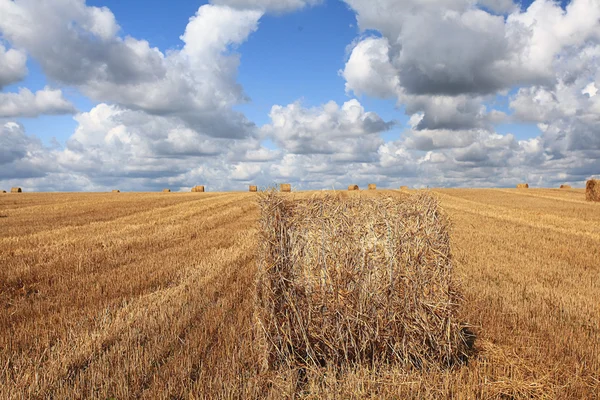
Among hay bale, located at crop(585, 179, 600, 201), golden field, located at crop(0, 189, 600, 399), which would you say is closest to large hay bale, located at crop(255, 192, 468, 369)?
golden field, located at crop(0, 189, 600, 399)

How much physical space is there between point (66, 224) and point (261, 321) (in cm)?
1575

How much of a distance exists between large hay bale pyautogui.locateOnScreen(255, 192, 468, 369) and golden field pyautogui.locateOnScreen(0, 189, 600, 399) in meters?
0.29

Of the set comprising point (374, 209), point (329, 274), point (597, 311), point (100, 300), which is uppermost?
point (374, 209)

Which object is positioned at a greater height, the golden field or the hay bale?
the hay bale

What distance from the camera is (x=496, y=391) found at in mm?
4594

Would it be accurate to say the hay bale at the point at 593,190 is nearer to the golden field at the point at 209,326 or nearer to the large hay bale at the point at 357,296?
the golden field at the point at 209,326

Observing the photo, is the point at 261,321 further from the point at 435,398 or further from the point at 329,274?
the point at 435,398

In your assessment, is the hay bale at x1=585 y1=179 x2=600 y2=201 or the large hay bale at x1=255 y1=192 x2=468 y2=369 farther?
the hay bale at x1=585 y1=179 x2=600 y2=201

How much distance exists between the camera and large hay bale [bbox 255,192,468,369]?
5.19 m

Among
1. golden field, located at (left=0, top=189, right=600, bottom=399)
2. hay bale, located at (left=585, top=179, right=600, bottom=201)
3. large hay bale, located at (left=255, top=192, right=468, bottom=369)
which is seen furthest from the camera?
hay bale, located at (left=585, top=179, right=600, bottom=201)

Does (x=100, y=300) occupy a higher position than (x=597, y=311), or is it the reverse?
(x=100, y=300)

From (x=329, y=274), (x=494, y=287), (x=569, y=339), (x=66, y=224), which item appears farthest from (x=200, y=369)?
(x=66, y=224)

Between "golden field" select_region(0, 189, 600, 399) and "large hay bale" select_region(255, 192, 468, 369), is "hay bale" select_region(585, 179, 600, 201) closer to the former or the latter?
"golden field" select_region(0, 189, 600, 399)

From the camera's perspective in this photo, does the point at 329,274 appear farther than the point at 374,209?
No
